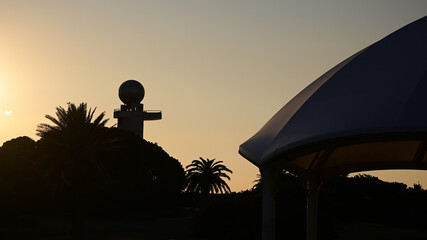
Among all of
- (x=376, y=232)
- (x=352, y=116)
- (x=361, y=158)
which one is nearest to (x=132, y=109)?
(x=376, y=232)

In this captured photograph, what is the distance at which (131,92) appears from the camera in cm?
12062

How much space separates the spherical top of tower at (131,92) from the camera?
12069 cm

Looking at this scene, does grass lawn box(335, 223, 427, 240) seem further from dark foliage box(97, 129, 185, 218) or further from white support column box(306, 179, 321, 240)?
white support column box(306, 179, 321, 240)

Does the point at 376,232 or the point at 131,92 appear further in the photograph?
the point at 131,92

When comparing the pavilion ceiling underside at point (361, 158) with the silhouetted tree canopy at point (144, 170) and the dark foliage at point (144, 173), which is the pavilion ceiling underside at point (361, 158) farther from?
the silhouetted tree canopy at point (144, 170)

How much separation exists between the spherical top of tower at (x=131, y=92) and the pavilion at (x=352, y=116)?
305 feet

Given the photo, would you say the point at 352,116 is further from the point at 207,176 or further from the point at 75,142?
the point at 207,176

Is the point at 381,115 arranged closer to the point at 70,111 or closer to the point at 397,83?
the point at 397,83

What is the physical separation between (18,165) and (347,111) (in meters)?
70.9

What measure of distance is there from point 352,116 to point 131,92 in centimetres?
10123

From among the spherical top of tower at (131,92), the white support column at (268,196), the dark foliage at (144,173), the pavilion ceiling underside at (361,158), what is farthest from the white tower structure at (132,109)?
the white support column at (268,196)

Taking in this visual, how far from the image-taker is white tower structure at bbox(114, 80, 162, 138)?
121 m

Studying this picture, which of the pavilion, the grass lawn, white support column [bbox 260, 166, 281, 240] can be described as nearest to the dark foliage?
the grass lawn

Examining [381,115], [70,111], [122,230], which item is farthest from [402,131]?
[122,230]
